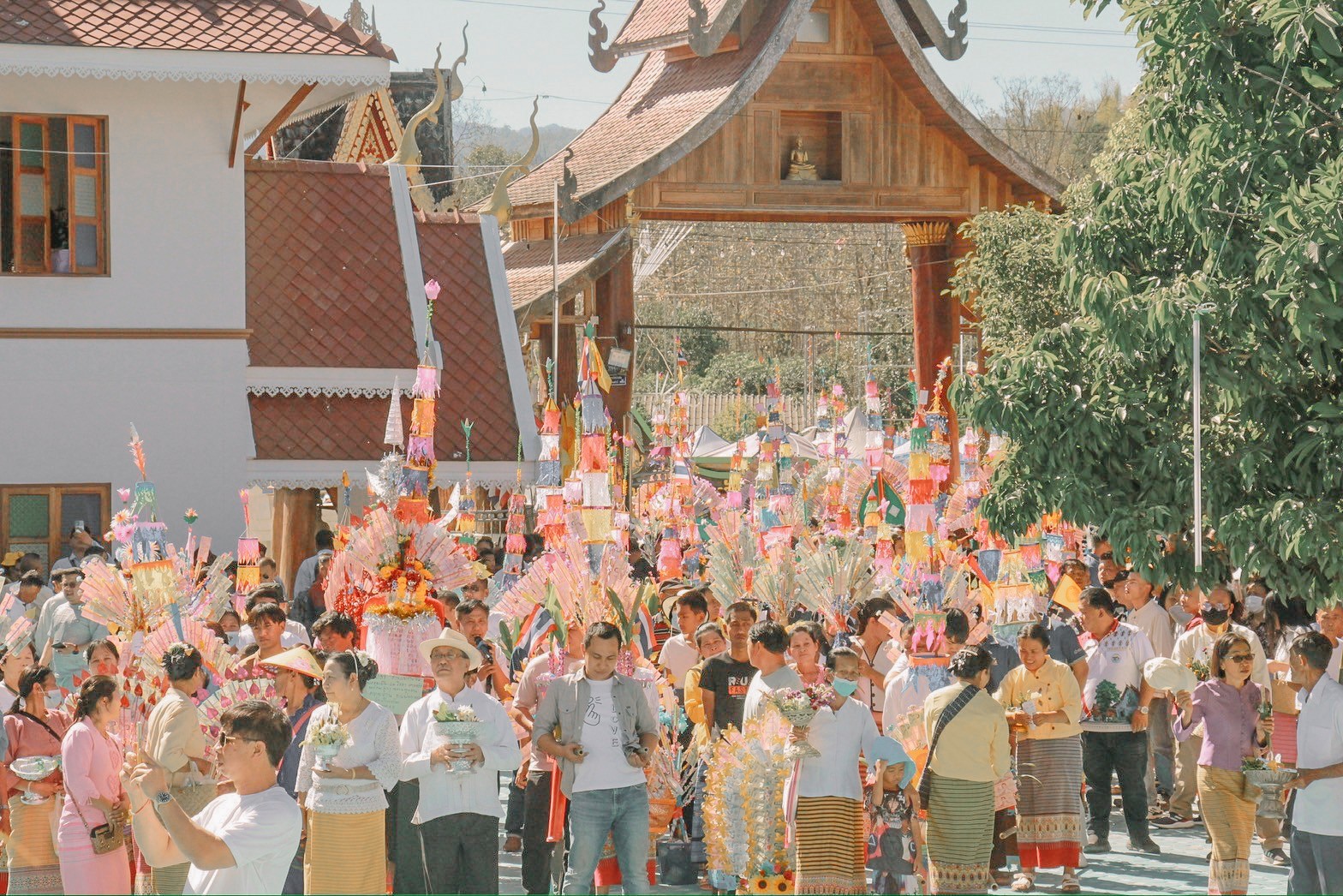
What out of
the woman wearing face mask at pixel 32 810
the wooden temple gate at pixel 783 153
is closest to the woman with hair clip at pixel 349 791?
the woman wearing face mask at pixel 32 810

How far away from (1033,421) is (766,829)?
10.6ft

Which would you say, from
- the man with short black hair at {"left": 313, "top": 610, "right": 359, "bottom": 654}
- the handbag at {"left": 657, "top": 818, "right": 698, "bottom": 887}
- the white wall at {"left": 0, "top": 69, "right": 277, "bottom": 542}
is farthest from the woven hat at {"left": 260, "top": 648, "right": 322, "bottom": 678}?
the white wall at {"left": 0, "top": 69, "right": 277, "bottom": 542}

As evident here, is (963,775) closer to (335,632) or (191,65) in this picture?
(335,632)

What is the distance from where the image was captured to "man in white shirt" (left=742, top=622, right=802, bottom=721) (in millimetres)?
9492

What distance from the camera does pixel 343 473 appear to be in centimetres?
1830

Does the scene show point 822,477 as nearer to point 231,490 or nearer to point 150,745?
point 231,490

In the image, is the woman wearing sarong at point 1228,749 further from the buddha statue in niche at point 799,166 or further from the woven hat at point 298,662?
the buddha statue in niche at point 799,166

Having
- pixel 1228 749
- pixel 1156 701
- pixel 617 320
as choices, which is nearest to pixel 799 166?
pixel 617 320

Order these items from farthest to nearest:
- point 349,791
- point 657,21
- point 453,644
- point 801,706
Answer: point 657,21, point 801,706, point 453,644, point 349,791

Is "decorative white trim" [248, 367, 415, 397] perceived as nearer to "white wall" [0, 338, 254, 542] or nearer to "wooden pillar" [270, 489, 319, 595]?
"white wall" [0, 338, 254, 542]

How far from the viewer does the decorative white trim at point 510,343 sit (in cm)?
1933

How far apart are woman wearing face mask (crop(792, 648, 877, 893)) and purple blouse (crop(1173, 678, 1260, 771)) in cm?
233

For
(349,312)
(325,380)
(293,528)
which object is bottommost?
(293,528)

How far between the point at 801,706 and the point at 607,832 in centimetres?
115
